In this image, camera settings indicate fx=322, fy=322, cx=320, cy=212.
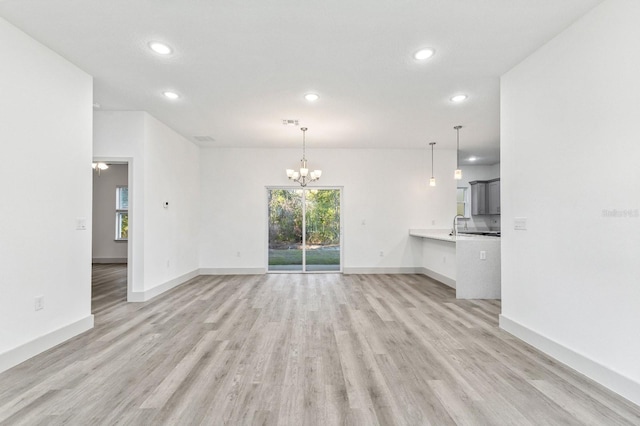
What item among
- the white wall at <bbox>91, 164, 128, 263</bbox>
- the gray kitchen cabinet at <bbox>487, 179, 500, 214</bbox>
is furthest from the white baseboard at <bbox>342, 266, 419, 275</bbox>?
the white wall at <bbox>91, 164, 128, 263</bbox>

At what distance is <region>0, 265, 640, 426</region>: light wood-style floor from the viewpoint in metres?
1.92

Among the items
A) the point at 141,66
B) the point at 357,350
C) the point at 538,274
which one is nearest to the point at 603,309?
the point at 538,274

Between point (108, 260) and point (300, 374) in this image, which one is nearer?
point (300, 374)

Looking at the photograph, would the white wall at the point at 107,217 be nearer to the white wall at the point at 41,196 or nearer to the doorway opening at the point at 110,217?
the doorway opening at the point at 110,217

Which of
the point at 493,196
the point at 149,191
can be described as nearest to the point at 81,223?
the point at 149,191

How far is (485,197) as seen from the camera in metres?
8.81

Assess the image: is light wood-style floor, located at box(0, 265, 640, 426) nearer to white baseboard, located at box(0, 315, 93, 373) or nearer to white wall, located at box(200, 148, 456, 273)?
white baseboard, located at box(0, 315, 93, 373)

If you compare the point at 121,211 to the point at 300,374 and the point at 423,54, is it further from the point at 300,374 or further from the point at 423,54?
the point at 423,54

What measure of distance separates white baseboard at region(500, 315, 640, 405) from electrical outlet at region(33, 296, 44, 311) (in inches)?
177

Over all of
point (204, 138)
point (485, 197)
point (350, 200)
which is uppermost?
point (204, 138)

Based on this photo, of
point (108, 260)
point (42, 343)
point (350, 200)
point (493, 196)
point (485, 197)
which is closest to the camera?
point (42, 343)

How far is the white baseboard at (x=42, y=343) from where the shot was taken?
2.53m

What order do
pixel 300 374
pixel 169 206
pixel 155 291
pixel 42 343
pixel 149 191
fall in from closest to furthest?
pixel 300 374 < pixel 42 343 < pixel 149 191 < pixel 155 291 < pixel 169 206

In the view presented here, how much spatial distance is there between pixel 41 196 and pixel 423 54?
3761mm
